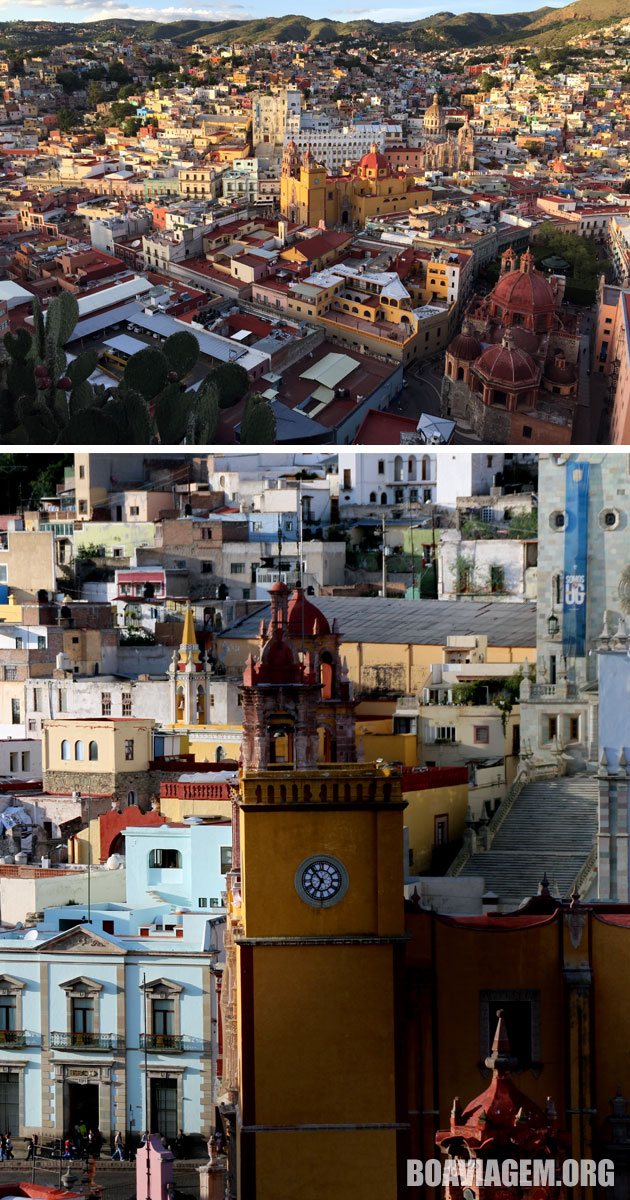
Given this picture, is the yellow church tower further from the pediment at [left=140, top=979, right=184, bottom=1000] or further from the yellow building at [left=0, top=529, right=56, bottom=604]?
the pediment at [left=140, top=979, right=184, bottom=1000]

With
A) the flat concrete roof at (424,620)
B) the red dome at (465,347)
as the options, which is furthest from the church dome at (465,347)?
the flat concrete roof at (424,620)

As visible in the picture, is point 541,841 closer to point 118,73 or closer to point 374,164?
point 374,164

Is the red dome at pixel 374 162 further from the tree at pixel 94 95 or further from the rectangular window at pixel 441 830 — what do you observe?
the rectangular window at pixel 441 830

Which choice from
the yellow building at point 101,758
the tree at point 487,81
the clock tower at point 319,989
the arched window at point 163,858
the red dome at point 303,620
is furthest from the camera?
the tree at point 487,81

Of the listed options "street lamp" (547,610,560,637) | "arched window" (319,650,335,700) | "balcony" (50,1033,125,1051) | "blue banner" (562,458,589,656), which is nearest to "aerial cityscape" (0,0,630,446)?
"blue banner" (562,458,589,656)

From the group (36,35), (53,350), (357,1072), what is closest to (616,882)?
(357,1072)
